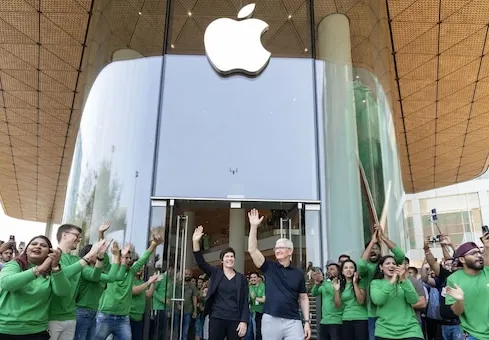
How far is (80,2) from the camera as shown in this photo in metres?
9.42

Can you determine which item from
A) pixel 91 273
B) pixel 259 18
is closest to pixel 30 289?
pixel 91 273

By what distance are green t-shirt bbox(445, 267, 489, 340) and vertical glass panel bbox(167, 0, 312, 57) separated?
215 inches

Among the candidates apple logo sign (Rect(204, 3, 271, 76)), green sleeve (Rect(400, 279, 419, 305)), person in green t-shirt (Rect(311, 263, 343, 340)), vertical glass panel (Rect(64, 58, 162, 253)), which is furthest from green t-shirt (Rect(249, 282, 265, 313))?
green sleeve (Rect(400, 279, 419, 305))

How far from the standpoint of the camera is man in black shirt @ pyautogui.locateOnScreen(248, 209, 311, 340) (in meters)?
3.90

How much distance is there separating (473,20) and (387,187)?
190 inches

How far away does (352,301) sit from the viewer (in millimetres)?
5285

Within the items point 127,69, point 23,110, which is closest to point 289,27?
point 127,69

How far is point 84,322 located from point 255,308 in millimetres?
3946

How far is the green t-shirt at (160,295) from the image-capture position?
21.2 ft

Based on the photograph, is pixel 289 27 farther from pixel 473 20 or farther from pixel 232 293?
pixel 232 293

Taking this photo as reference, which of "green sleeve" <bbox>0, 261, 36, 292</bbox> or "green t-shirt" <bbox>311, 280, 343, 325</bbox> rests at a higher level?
"green sleeve" <bbox>0, 261, 36, 292</bbox>

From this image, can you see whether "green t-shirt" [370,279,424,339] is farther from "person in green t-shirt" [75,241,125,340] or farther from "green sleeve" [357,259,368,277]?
"person in green t-shirt" [75,241,125,340]

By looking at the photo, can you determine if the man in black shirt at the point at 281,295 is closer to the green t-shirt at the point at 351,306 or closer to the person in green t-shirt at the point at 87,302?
the green t-shirt at the point at 351,306

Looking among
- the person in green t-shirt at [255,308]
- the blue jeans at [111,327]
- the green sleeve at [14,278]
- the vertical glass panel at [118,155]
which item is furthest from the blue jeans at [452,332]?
the green sleeve at [14,278]
